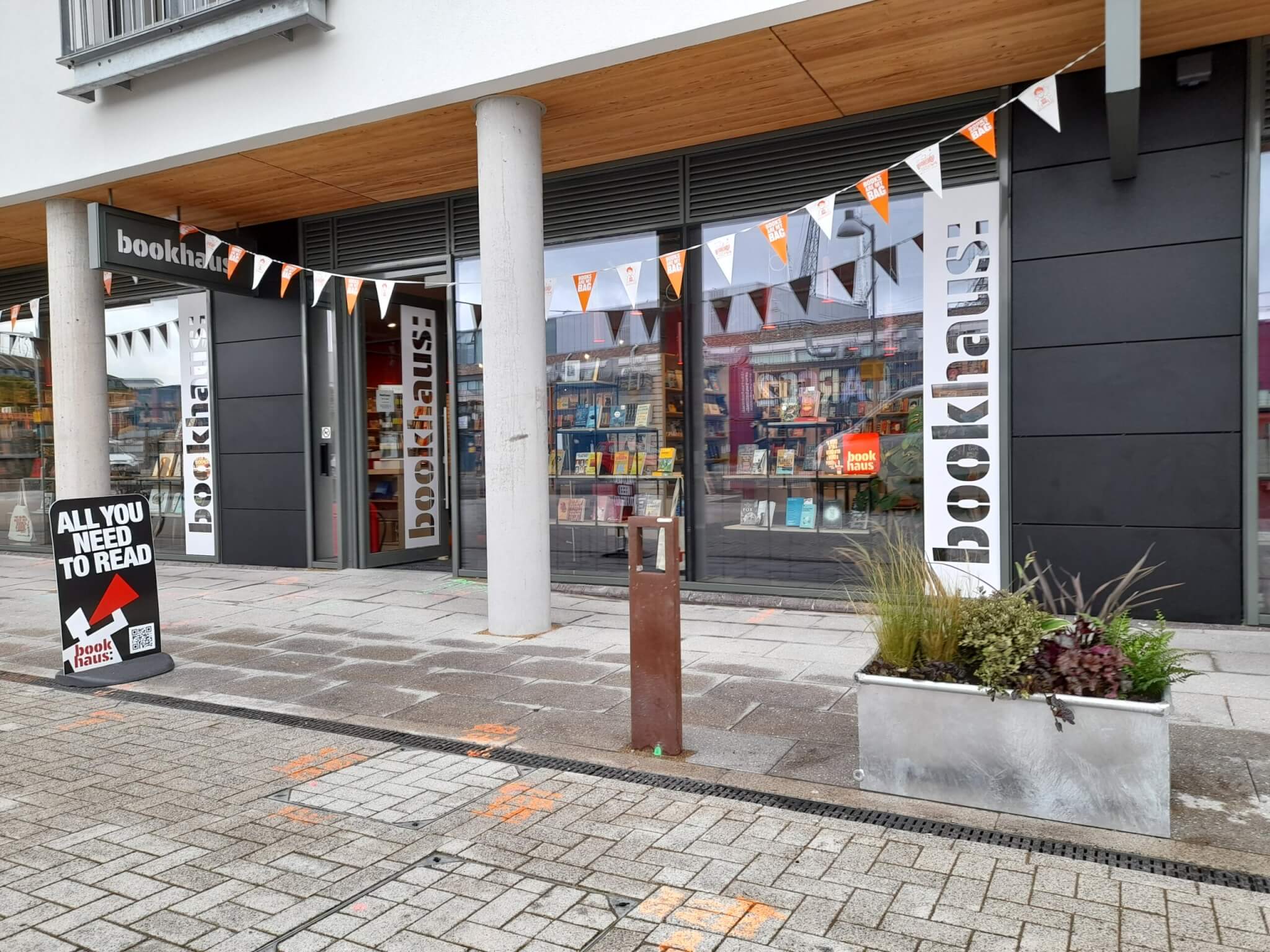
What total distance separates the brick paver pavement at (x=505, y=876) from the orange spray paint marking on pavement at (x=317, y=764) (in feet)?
0.06

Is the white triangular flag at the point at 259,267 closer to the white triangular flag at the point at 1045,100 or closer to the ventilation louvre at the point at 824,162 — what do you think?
the ventilation louvre at the point at 824,162

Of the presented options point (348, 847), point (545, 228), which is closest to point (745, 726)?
point (348, 847)

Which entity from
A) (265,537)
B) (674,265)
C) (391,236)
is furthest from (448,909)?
(265,537)

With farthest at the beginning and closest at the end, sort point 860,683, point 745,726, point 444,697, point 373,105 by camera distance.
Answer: point 373,105 → point 444,697 → point 745,726 → point 860,683

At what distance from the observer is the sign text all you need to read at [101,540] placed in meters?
5.89

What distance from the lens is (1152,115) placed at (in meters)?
6.65

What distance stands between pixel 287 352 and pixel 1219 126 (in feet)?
29.8

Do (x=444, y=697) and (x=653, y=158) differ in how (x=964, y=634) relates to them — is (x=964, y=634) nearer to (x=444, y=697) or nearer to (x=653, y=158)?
(x=444, y=697)

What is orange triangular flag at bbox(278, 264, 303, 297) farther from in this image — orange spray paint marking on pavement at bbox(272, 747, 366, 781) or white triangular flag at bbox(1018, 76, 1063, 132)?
white triangular flag at bbox(1018, 76, 1063, 132)

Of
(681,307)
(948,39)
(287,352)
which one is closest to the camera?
(948,39)

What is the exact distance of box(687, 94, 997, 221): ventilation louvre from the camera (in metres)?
7.33

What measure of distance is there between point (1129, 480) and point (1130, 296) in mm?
1327

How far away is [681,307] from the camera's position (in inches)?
336

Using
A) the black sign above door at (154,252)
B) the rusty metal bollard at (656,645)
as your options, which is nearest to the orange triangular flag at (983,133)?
the rusty metal bollard at (656,645)
